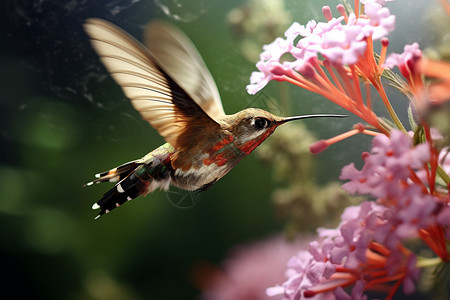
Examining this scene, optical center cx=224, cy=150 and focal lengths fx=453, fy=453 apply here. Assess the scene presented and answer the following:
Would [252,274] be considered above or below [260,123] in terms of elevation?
below

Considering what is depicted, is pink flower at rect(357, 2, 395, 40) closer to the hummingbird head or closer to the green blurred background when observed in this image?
the hummingbird head

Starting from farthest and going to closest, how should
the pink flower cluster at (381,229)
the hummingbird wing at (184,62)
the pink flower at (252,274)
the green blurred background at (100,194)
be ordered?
the green blurred background at (100,194)
the pink flower at (252,274)
the hummingbird wing at (184,62)
the pink flower cluster at (381,229)

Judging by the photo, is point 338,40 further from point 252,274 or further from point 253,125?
point 252,274

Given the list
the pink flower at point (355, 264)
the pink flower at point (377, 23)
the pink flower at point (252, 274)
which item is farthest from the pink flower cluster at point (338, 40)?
the pink flower at point (252, 274)

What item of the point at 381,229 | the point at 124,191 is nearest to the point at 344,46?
the point at 381,229

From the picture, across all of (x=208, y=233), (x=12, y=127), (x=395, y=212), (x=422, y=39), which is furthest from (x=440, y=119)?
(x=12, y=127)

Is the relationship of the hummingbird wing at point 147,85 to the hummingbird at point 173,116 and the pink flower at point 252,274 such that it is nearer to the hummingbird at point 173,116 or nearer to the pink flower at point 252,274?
the hummingbird at point 173,116

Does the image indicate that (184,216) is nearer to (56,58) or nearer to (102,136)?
(102,136)
